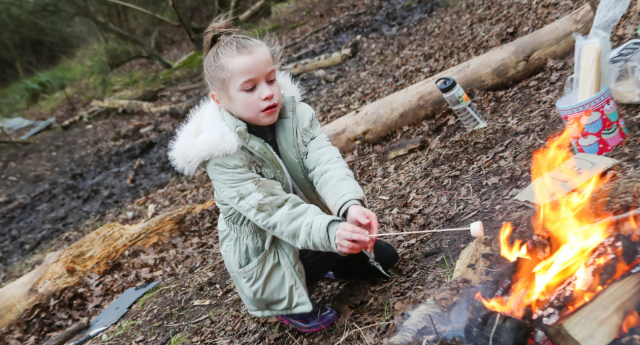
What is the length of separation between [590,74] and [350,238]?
99.3 inches

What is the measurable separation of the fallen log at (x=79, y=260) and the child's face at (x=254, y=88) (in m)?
3.58

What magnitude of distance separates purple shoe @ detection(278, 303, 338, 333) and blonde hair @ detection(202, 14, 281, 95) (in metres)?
1.67

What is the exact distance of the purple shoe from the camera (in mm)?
2836

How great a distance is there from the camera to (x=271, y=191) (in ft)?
8.27

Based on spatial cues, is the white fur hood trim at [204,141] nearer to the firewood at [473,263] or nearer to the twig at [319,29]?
the firewood at [473,263]

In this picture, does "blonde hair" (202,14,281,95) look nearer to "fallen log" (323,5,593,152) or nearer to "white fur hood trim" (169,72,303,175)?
"white fur hood trim" (169,72,303,175)

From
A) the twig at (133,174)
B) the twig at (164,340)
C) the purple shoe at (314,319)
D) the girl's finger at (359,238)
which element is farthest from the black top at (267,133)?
the twig at (133,174)

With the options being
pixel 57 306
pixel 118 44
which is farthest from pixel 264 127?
pixel 118 44

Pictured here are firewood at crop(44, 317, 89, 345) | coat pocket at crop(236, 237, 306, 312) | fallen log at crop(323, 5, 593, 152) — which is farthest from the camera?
fallen log at crop(323, 5, 593, 152)

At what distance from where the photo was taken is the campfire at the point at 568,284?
1716mm

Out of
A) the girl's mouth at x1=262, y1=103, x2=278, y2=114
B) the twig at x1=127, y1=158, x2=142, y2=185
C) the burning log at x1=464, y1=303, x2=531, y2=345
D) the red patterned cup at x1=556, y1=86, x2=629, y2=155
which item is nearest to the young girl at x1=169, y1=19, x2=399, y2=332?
the girl's mouth at x1=262, y1=103, x2=278, y2=114

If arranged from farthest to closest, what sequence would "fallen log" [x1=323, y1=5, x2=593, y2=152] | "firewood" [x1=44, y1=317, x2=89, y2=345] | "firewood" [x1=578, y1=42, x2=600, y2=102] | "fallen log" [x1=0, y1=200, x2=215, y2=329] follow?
"fallen log" [x1=323, y1=5, x2=593, y2=152], "fallen log" [x1=0, y1=200, x2=215, y2=329], "firewood" [x1=44, y1=317, x2=89, y2=345], "firewood" [x1=578, y1=42, x2=600, y2=102]

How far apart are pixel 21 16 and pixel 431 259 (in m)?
21.7

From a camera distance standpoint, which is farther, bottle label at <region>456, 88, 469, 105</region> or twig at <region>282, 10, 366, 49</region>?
twig at <region>282, 10, 366, 49</region>
